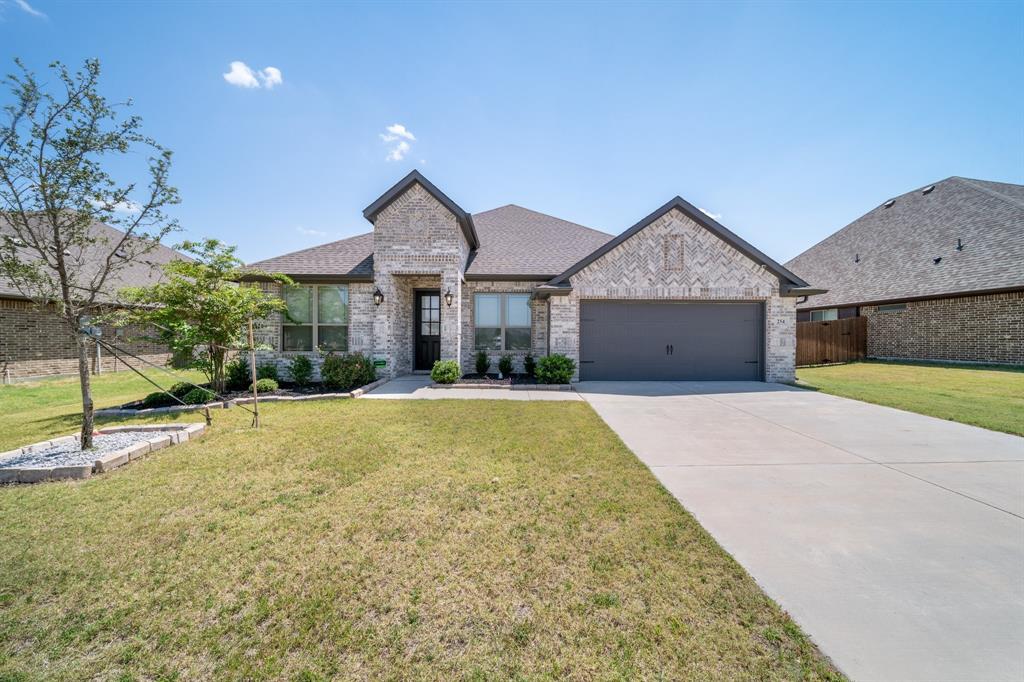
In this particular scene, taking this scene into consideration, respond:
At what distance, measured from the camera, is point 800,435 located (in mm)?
5980

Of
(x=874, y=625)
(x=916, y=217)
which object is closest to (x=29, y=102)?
(x=874, y=625)

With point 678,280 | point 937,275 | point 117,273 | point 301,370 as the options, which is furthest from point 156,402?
point 937,275

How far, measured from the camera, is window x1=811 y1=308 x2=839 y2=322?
20.1m

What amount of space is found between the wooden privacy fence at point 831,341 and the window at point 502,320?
12634mm

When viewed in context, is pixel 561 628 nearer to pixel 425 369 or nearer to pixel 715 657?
pixel 715 657

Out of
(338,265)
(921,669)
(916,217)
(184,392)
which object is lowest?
(921,669)

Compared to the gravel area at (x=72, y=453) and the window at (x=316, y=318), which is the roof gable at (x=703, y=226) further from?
the gravel area at (x=72, y=453)

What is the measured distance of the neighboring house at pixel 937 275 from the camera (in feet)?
48.0

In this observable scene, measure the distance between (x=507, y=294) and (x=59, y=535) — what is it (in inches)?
403

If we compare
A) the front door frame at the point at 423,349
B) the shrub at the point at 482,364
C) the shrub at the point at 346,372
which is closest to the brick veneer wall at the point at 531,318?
the shrub at the point at 482,364

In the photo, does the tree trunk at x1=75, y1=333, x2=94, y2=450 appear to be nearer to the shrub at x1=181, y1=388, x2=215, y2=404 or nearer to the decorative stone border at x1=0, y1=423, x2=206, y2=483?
the decorative stone border at x1=0, y1=423, x2=206, y2=483

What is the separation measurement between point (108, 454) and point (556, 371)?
8.33 meters

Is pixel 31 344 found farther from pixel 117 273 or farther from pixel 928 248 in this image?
pixel 928 248

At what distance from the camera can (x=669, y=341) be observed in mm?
11359
